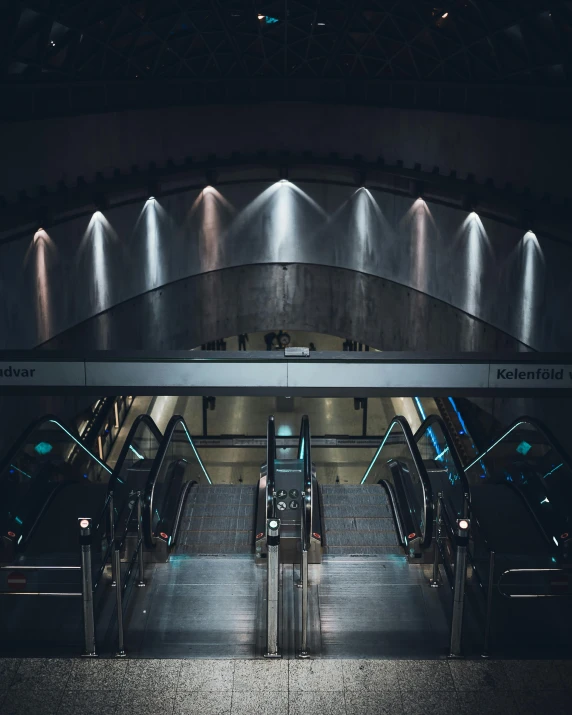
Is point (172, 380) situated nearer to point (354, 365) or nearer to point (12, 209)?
point (354, 365)

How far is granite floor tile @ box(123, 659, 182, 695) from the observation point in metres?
6.75

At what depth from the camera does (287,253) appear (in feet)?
87.7

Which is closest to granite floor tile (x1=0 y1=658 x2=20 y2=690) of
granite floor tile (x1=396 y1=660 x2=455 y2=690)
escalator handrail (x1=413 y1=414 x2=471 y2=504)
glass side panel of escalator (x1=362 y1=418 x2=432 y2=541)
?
granite floor tile (x1=396 y1=660 x2=455 y2=690)

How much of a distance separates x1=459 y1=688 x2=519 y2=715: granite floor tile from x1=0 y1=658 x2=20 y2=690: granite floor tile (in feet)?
11.9

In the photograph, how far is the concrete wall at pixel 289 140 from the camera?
1709 cm

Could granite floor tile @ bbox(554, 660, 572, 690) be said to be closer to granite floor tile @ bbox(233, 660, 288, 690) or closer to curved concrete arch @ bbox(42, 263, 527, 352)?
granite floor tile @ bbox(233, 660, 288, 690)

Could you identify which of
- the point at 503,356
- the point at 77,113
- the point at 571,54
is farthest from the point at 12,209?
the point at 571,54

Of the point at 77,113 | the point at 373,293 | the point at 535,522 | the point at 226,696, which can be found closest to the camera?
the point at 226,696

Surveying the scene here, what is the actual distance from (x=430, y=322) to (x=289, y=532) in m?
14.9

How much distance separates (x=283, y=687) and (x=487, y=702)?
1627 mm

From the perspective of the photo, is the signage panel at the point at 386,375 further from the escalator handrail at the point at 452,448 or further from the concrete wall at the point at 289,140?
the concrete wall at the point at 289,140

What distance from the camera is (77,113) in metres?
19.0

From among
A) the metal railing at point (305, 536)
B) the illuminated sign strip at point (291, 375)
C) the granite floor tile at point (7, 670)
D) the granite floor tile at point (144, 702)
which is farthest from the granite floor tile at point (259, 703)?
the illuminated sign strip at point (291, 375)

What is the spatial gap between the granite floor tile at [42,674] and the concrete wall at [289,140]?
11385 millimetres
